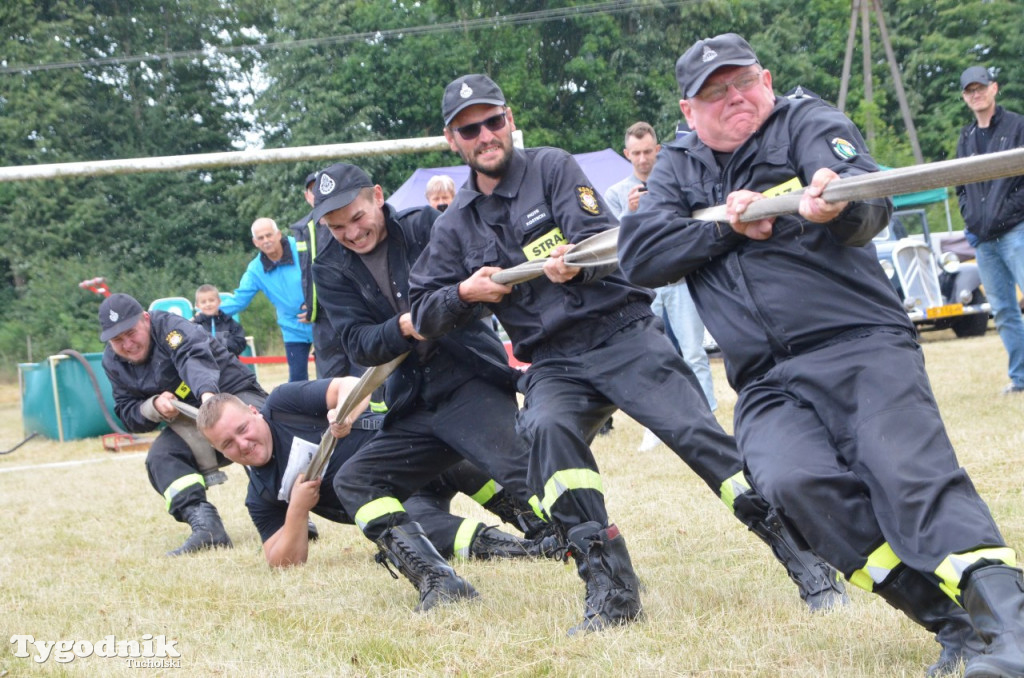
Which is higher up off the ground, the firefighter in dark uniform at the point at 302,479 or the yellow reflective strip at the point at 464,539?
the firefighter in dark uniform at the point at 302,479

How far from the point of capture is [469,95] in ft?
15.1

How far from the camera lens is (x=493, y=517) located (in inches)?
282

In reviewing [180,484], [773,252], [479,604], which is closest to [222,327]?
[180,484]

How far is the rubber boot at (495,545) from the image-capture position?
5.96 m

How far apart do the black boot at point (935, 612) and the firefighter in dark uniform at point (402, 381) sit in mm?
2076

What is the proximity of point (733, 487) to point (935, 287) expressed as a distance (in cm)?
1343

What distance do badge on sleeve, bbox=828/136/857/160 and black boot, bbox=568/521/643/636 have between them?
165 centimetres

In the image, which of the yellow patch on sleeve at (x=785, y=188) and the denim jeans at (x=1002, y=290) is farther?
the denim jeans at (x=1002, y=290)

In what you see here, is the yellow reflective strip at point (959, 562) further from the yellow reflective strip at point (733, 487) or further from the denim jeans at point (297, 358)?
the denim jeans at point (297, 358)

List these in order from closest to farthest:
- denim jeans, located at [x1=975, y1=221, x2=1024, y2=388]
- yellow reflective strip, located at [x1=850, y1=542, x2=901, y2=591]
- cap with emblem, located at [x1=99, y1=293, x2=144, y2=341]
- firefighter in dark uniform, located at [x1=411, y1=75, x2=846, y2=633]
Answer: yellow reflective strip, located at [x1=850, y1=542, x2=901, y2=591] → firefighter in dark uniform, located at [x1=411, y1=75, x2=846, y2=633] → cap with emblem, located at [x1=99, y1=293, x2=144, y2=341] → denim jeans, located at [x1=975, y1=221, x2=1024, y2=388]

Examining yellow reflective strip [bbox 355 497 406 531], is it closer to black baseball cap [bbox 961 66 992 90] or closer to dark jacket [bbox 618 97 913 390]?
dark jacket [bbox 618 97 913 390]

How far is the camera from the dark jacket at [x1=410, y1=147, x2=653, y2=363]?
4.56 m

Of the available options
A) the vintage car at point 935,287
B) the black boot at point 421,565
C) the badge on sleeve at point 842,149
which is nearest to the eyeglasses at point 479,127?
the badge on sleeve at point 842,149

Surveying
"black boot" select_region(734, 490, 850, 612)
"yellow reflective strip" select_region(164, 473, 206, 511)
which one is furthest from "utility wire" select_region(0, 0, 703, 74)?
"black boot" select_region(734, 490, 850, 612)
